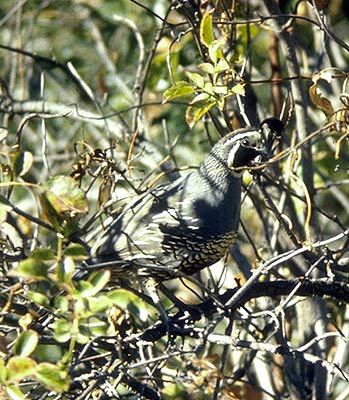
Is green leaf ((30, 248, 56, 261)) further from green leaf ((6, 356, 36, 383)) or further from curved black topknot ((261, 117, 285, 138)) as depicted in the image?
curved black topknot ((261, 117, 285, 138))

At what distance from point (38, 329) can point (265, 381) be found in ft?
5.28

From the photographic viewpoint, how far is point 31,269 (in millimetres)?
2631

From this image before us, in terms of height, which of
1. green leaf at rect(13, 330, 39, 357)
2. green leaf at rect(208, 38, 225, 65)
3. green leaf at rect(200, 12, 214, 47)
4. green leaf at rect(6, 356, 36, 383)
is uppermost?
green leaf at rect(200, 12, 214, 47)

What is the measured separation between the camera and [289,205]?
4.31 meters

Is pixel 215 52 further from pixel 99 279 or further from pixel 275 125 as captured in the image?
pixel 99 279

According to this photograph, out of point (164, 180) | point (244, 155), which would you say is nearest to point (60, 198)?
point (244, 155)

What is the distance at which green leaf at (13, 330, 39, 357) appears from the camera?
267cm

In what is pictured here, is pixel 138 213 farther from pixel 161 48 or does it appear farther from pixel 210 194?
pixel 161 48

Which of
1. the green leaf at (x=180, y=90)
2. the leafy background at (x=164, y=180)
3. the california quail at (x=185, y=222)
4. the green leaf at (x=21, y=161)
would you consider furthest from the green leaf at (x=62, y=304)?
the california quail at (x=185, y=222)

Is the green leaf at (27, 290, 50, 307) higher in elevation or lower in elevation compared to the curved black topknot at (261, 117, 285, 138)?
lower

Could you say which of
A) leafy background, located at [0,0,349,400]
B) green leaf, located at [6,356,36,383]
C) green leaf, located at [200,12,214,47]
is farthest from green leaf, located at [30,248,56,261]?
green leaf, located at [200,12,214,47]

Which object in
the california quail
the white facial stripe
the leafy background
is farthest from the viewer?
the california quail

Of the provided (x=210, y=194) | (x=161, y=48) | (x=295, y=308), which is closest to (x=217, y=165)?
(x=210, y=194)

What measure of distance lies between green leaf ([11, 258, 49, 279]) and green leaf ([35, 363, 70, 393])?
0.67ft
